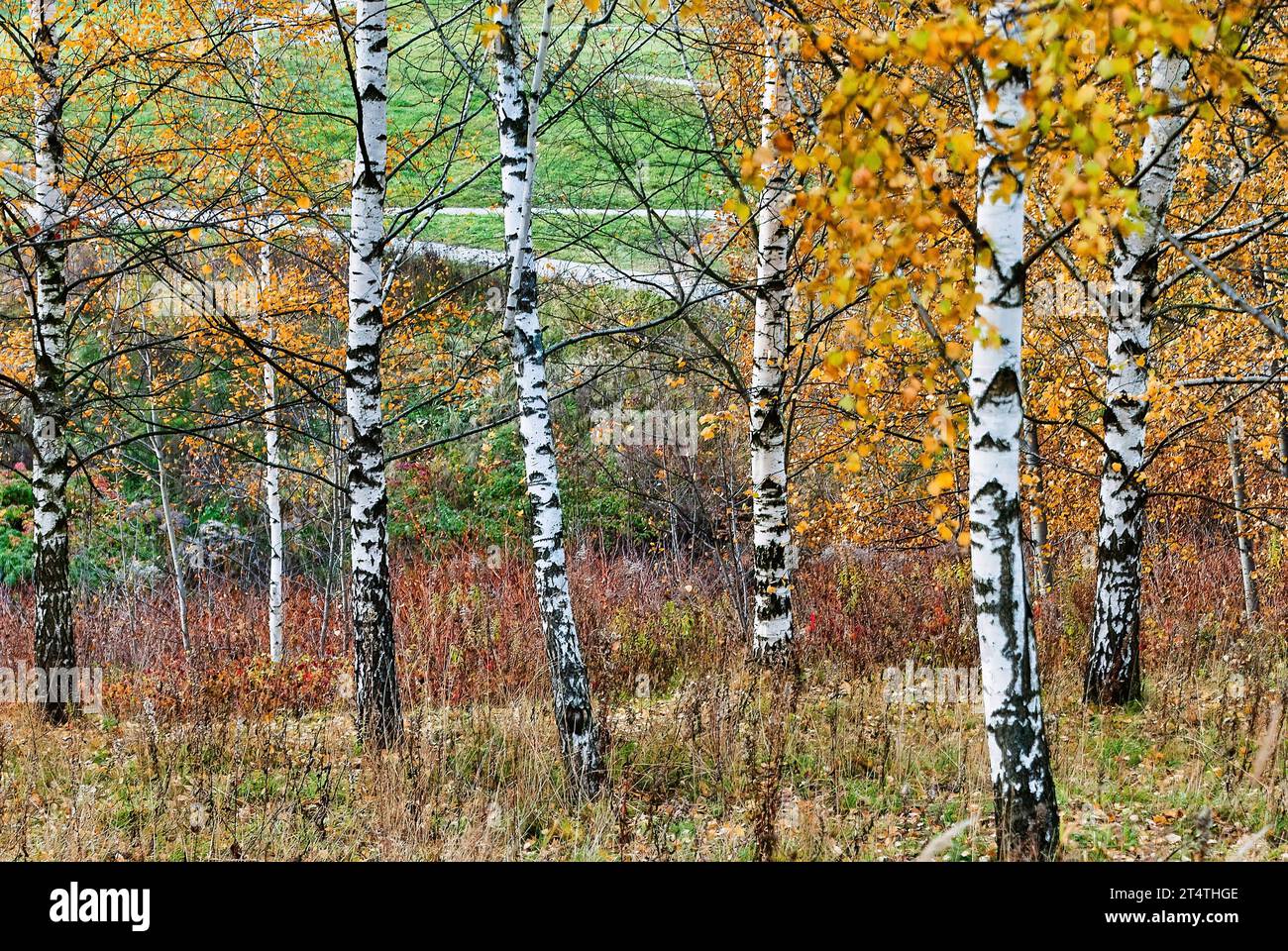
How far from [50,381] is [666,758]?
5114 millimetres

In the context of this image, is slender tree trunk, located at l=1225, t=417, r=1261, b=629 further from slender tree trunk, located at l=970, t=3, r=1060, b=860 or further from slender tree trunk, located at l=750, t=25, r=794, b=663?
slender tree trunk, located at l=970, t=3, r=1060, b=860

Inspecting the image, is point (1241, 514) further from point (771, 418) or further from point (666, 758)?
point (666, 758)

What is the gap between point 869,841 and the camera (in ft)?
14.9

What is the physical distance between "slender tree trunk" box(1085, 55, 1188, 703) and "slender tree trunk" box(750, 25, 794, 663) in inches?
82.0

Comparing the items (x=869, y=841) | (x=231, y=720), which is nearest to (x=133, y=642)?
(x=231, y=720)

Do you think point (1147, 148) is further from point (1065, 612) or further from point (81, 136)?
point (81, 136)

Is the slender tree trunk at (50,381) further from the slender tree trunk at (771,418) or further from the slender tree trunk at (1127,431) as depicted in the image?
the slender tree trunk at (1127,431)

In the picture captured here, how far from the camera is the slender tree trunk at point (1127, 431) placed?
220 inches

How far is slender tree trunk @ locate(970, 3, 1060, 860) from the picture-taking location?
11.2 ft

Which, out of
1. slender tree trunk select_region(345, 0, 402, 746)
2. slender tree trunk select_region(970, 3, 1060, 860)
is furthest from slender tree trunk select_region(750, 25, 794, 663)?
slender tree trunk select_region(970, 3, 1060, 860)

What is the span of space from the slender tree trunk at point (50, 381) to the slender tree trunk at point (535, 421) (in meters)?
3.45

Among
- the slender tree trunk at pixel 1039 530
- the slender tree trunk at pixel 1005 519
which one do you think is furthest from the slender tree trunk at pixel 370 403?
the slender tree trunk at pixel 1039 530

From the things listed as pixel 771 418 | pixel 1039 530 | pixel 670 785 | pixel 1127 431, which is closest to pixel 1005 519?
pixel 670 785

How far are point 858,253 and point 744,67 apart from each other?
6141 millimetres
